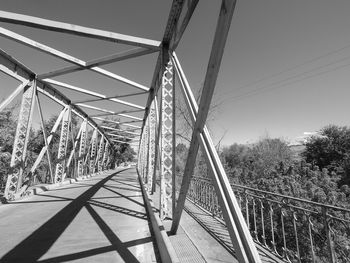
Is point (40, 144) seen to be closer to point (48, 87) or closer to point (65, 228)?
point (48, 87)

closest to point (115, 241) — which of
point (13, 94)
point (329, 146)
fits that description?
point (13, 94)

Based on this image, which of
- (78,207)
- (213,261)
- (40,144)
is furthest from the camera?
(40,144)

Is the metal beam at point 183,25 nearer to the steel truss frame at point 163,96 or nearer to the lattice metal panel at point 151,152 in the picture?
the steel truss frame at point 163,96

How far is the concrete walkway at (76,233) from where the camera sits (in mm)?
3420

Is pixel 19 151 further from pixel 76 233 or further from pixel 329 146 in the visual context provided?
pixel 329 146

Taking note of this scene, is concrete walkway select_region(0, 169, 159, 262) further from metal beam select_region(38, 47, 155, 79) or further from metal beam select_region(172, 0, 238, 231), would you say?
metal beam select_region(38, 47, 155, 79)

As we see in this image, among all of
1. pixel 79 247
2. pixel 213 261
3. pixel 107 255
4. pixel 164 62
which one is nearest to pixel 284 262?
pixel 213 261

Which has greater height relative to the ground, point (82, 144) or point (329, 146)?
point (329, 146)

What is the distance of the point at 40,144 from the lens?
25.3 m

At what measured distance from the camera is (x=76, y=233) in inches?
175

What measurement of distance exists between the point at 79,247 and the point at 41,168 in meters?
21.6

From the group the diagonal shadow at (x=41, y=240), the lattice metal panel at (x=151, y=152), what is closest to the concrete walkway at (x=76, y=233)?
the diagonal shadow at (x=41, y=240)

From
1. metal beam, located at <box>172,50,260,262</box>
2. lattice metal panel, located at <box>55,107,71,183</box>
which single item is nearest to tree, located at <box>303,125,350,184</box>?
metal beam, located at <box>172,50,260,262</box>

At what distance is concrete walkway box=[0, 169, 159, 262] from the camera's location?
342 centimetres
